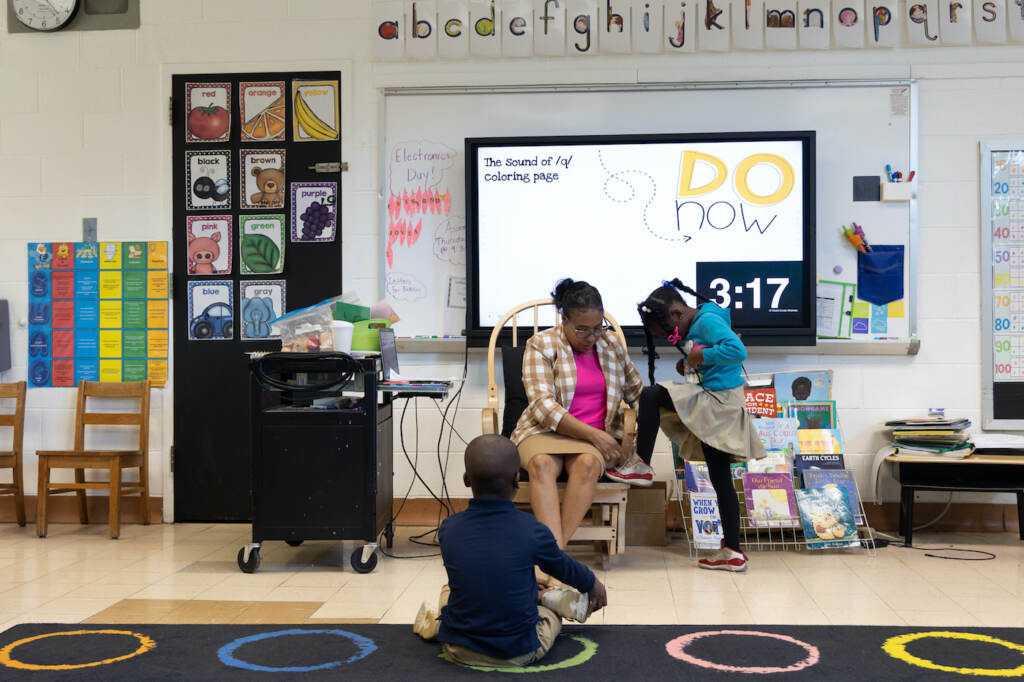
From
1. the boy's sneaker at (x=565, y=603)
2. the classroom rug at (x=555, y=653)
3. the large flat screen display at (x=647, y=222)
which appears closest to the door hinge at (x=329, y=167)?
the large flat screen display at (x=647, y=222)

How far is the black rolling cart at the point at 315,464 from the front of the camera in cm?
368

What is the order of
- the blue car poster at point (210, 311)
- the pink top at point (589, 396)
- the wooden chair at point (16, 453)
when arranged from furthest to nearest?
the blue car poster at point (210, 311) → the wooden chair at point (16, 453) → the pink top at point (589, 396)

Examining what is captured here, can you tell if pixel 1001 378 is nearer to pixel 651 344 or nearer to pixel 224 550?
pixel 651 344

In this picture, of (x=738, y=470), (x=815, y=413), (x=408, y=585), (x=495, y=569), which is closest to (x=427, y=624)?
(x=495, y=569)

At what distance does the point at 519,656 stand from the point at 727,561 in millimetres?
1527

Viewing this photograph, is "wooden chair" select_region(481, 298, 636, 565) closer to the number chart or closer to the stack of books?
the stack of books

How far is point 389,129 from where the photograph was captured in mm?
4699

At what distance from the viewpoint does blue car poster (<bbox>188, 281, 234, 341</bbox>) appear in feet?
15.7

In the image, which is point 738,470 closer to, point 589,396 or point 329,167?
point 589,396

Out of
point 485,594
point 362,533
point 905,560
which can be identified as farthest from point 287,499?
point 905,560

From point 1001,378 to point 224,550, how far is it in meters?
3.69

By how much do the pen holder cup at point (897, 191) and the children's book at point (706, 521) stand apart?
5.54 feet

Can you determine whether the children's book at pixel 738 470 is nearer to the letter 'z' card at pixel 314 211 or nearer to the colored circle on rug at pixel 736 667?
the colored circle on rug at pixel 736 667

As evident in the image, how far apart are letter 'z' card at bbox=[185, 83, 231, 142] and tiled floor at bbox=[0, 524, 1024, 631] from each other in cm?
201
